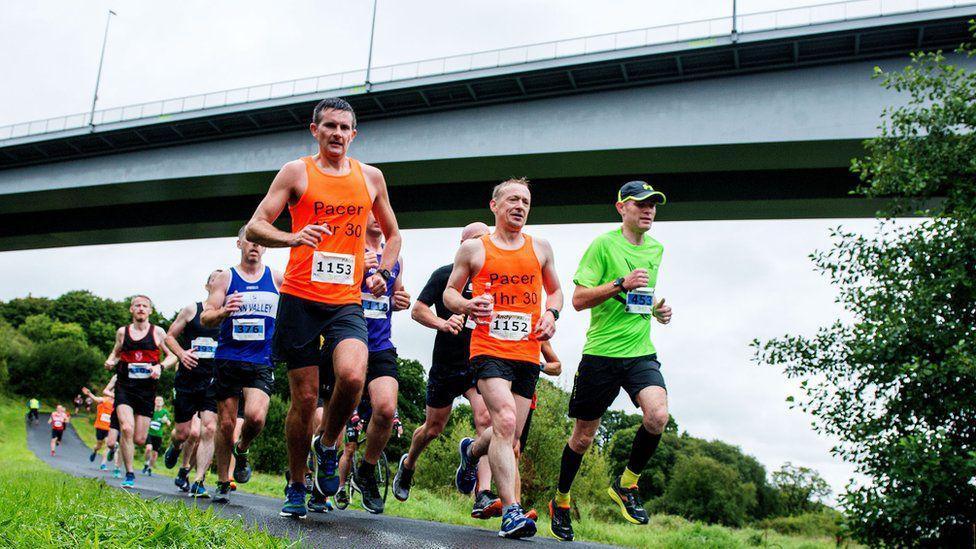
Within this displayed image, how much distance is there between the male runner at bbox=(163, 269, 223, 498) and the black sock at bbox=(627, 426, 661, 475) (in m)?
5.07

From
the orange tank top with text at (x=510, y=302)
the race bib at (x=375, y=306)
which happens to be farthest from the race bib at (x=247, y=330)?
the orange tank top with text at (x=510, y=302)

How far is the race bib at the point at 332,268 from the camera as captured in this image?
5.66 metres

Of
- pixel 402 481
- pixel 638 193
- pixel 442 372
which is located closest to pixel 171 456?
pixel 402 481

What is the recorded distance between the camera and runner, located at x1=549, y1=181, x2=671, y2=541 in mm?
6605

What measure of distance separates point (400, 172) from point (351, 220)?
71.3ft

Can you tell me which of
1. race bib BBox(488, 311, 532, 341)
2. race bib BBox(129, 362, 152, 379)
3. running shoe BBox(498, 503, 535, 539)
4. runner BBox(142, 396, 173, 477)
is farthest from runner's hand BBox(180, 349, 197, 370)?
runner BBox(142, 396, 173, 477)

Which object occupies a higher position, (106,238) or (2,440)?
(106,238)

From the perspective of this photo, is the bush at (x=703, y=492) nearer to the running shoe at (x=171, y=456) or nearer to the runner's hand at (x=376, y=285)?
the running shoe at (x=171, y=456)

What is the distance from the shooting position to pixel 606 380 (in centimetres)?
679

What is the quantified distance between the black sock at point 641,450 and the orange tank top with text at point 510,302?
3.25 ft

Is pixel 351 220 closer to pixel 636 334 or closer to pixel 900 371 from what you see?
pixel 636 334

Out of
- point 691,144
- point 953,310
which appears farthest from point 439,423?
point 691,144

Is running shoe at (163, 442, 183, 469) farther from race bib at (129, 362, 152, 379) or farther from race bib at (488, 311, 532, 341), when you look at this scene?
race bib at (488, 311, 532, 341)

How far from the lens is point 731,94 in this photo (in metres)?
23.0
